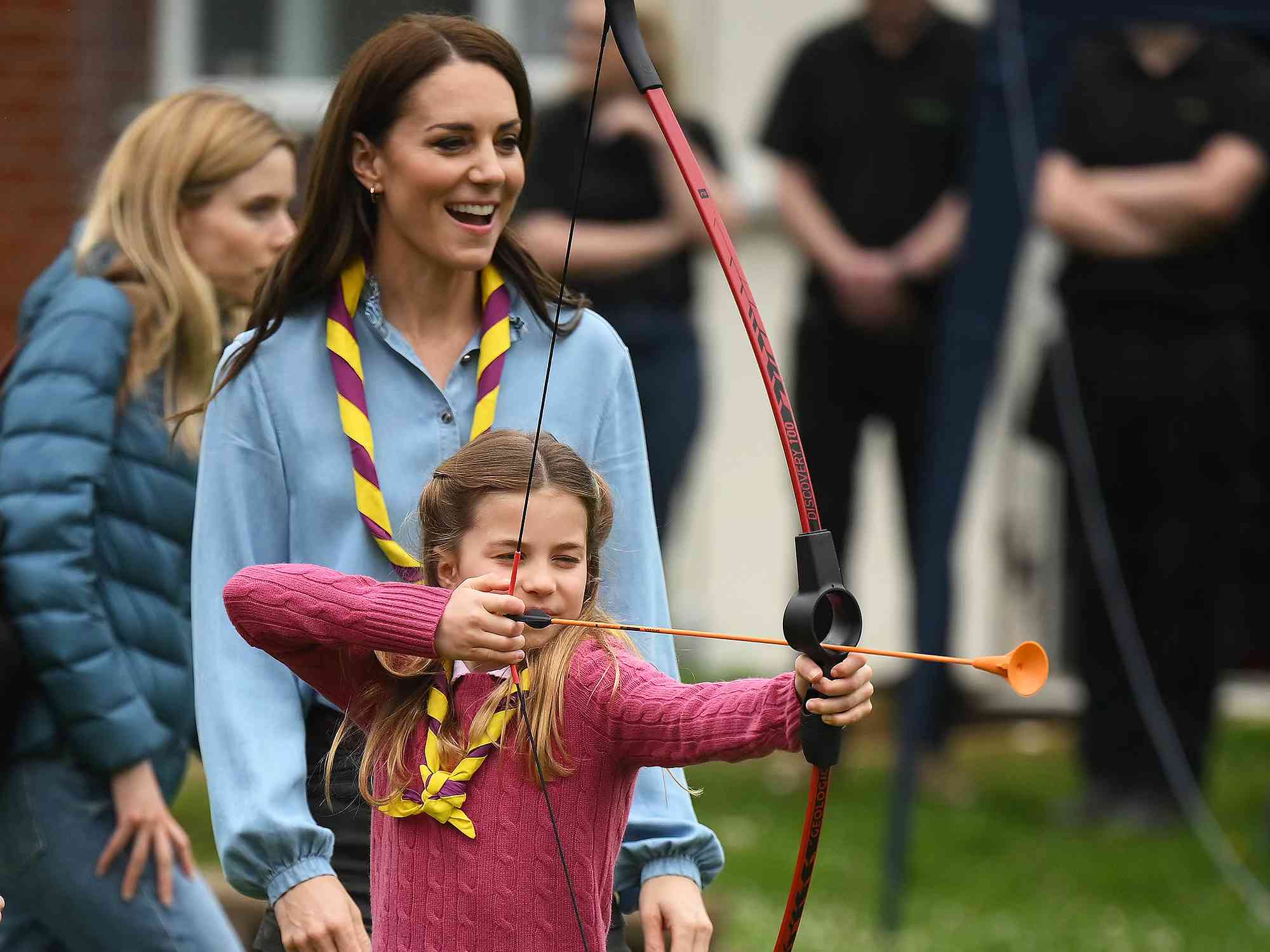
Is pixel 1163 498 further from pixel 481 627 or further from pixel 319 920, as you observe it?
pixel 481 627

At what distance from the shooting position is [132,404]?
3.46 meters

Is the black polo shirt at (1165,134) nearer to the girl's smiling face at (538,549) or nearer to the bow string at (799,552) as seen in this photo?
the bow string at (799,552)

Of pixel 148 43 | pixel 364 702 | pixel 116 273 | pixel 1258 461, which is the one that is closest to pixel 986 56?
pixel 116 273

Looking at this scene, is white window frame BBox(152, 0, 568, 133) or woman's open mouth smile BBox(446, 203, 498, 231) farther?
white window frame BBox(152, 0, 568, 133)

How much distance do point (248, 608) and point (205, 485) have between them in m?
0.36

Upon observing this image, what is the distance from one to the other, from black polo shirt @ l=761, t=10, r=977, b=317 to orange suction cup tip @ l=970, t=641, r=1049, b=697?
4.57m

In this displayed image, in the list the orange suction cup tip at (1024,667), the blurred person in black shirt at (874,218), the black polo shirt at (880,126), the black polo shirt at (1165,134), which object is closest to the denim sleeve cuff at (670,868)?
the orange suction cup tip at (1024,667)

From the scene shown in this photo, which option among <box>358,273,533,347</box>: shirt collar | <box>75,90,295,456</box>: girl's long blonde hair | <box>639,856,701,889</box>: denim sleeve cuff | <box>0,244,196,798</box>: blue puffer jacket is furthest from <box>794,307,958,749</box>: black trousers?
<box>639,856,701,889</box>: denim sleeve cuff

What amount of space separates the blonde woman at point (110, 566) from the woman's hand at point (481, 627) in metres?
1.18

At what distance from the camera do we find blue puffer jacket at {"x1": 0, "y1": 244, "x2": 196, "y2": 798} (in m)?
3.34

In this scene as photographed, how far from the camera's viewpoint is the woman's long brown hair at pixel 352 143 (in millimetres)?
2805

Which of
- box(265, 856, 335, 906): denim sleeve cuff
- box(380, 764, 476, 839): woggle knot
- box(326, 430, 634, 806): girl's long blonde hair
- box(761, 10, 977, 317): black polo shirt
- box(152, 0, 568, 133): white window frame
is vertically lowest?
box(265, 856, 335, 906): denim sleeve cuff

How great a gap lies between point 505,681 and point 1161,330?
14.7 ft

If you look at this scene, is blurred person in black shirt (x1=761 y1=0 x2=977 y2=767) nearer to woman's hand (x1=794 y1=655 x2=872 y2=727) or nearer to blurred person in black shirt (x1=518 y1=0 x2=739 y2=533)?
blurred person in black shirt (x1=518 y1=0 x2=739 y2=533)
